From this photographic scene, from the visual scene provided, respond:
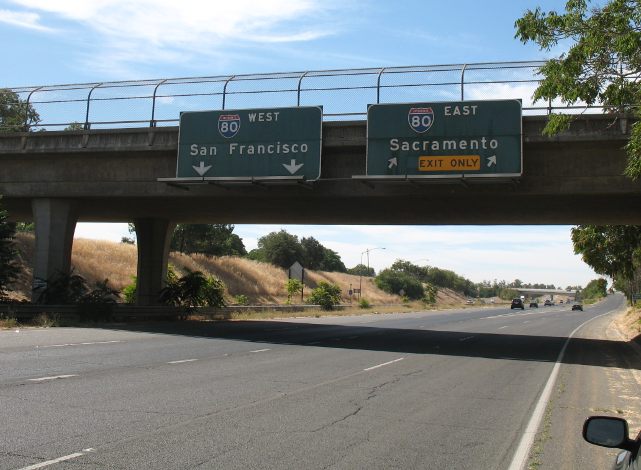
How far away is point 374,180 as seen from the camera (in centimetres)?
2055

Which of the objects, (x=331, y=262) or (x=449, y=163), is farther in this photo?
(x=331, y=262)

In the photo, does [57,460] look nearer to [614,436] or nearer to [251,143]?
→ [614,436]

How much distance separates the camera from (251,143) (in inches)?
873

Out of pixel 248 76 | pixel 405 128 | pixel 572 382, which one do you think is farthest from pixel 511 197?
pixel 248 76

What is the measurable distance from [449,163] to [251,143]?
23.2ft

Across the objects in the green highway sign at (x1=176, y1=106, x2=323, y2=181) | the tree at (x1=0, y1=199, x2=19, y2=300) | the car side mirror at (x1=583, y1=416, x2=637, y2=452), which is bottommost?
the car side mirror at (x1=583, y1=416, x2=637, y2=452)

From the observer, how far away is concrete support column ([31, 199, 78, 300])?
26.3 m

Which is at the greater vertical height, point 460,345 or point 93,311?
point 93,311

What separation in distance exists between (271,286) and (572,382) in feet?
210

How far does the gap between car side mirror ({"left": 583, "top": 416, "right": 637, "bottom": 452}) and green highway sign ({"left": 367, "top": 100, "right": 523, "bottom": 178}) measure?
16.4 meters

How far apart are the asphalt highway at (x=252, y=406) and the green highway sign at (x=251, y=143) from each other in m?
6.78

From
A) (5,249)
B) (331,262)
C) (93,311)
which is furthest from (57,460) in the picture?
(331,262)

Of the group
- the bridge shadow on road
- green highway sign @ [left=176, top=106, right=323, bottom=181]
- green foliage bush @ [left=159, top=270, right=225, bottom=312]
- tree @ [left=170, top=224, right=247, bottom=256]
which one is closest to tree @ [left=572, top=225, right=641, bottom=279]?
the bridge shadow on road

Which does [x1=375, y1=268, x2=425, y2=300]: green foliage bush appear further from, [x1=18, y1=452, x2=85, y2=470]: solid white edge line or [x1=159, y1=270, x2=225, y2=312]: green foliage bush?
[x1=18, y1=452, x2=85, y2=470]: solid white edge line
